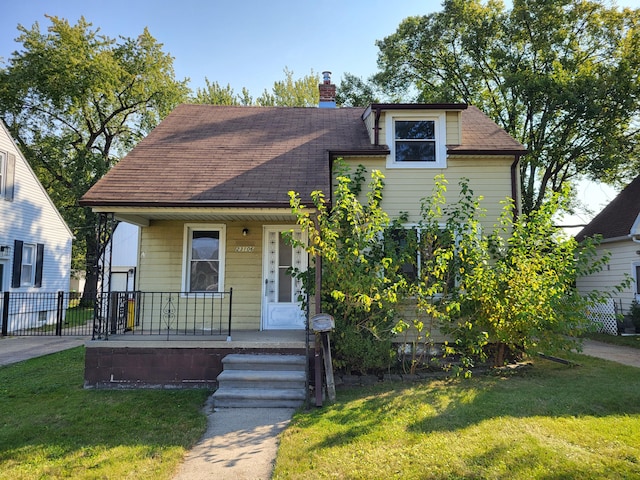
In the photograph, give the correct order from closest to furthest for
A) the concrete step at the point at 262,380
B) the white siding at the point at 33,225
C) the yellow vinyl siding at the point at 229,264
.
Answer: the concrete step at the point at 262,380, the yellow vinyl siding at the point at 229,264, the white siding at the point at 33,225

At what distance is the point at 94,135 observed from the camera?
25.4 metres

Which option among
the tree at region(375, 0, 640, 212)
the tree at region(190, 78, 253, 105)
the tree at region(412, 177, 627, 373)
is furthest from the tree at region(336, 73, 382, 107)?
the tree at region(412, 177, 627, 373)

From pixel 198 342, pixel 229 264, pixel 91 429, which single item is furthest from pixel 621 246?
pixel 91 429

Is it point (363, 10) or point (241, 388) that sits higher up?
Result: point (363, 10)

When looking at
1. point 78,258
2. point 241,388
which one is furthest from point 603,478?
point 78,258

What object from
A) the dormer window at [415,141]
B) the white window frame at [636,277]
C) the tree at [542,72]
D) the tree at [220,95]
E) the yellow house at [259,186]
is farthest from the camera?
the tree at [220,95]

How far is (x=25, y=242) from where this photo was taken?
14.7 meters

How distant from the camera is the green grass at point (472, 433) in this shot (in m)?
3.65

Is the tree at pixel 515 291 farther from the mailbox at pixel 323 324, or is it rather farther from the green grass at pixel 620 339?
the green grass at pixel 620 339

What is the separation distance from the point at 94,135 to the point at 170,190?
22.6 meters

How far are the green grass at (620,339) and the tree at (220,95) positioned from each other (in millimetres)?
22757

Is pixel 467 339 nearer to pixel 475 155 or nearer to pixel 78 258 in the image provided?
pixel 475 155

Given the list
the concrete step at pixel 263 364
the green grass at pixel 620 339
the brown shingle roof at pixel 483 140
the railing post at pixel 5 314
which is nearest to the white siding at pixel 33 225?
the railing post at pixel 5 314

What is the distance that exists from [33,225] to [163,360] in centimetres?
1252
